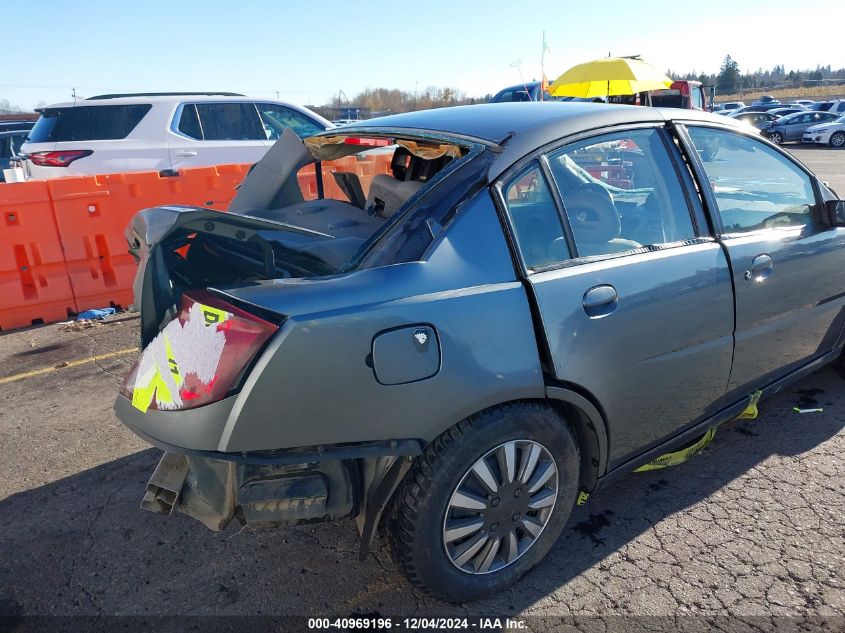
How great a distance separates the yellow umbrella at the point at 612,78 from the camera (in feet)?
38.3

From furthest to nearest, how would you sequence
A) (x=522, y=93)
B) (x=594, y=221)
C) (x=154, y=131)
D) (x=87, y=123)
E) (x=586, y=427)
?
(x=522, y=93) < (x=154, y=131) < (x=87, y=123) < (x=594, y=221) < (x=586, y=427)

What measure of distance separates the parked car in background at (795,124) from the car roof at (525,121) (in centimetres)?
2814

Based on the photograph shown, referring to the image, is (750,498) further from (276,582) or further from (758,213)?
(276,582)

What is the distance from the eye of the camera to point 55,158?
7.57m

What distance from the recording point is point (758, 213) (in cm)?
320

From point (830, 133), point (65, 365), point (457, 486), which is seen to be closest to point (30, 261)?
point (65, 365)

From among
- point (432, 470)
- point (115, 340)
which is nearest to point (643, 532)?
point (432, 470)

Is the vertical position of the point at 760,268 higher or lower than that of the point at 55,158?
lower

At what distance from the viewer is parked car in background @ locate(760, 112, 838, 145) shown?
88.3ft

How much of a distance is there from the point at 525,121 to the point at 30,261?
5.25 metres

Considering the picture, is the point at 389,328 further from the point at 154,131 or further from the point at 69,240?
the point at 154,131

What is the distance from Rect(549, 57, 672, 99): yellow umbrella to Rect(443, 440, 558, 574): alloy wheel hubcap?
10.5 m

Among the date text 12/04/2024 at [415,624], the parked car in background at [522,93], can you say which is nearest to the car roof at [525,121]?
the date text 12/04/2024 at [415,624]

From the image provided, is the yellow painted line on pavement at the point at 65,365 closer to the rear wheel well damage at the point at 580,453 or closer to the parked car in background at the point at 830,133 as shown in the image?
the rear wheel well damage at the point at 580,453
